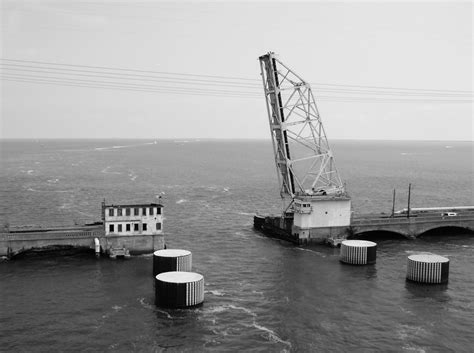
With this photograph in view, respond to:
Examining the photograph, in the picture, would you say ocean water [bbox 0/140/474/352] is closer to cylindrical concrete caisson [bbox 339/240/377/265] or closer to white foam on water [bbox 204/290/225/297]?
white foam on water [bbox 204/290/225/297]

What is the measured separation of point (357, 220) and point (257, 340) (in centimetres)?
5366

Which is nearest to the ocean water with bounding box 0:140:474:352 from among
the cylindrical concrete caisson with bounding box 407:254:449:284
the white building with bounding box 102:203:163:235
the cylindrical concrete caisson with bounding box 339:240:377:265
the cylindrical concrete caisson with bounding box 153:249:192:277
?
the cylindrical concrete caisson with bounding box 407:254:449:284

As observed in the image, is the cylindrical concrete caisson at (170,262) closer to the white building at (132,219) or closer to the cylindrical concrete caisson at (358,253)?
the white building at (132,219)

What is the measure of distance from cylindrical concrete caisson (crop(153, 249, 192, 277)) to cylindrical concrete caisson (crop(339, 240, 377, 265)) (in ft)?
84.6

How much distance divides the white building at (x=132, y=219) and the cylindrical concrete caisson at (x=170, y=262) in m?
12.1

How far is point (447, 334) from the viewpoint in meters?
56.2

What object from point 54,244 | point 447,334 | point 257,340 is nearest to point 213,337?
point 257,340

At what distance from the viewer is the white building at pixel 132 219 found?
275 ft

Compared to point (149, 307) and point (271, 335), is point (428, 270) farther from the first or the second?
point (149, 307)

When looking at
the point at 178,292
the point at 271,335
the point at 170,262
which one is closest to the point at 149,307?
the point at 178,292

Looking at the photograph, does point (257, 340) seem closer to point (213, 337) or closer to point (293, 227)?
point (213, 337)

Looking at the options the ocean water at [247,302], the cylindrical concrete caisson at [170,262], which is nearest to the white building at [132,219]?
the ocean water at [247,302]

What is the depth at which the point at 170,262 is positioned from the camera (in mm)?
71625

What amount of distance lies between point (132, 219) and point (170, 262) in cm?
1555
